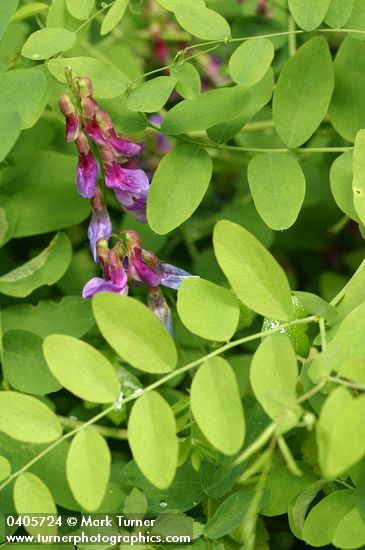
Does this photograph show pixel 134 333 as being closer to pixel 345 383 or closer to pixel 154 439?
pixel 154 439

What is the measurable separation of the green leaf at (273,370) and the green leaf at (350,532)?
158 mm

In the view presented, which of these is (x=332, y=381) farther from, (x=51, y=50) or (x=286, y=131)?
(x=51, y=50)

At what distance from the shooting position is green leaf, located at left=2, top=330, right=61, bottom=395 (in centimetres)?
105

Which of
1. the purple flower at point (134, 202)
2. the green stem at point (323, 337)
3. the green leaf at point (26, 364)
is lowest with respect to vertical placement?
the green leaf at point (26, 364)

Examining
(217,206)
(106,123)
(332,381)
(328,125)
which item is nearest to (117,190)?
(106,123)

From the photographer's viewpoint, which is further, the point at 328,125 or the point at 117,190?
the point at 328,125

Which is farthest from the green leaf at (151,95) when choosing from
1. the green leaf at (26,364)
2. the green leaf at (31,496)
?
the green leaf at (31,496)

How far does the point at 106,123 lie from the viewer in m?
1.02

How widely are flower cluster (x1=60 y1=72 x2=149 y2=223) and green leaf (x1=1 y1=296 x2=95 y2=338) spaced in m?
0.18

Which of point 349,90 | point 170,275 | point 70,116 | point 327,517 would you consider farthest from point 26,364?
point 349,90

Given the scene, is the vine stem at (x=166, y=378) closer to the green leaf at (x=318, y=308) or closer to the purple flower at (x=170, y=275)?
the green leaf at (x=318, y=308)

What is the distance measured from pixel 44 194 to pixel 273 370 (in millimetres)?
570

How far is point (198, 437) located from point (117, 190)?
0.33 meters

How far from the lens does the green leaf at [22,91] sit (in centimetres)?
96
